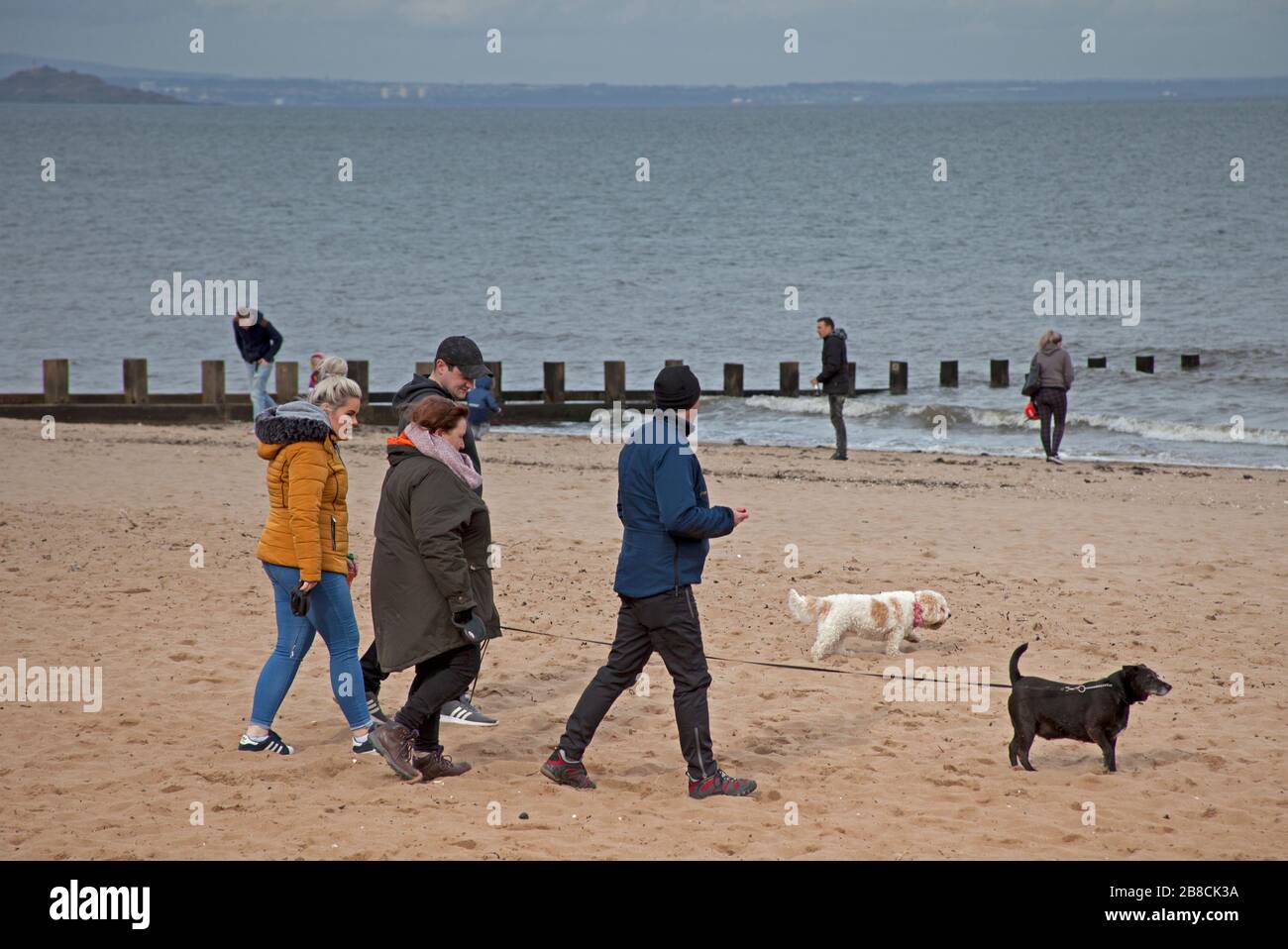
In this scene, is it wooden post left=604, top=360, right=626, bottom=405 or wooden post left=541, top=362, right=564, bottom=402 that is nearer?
wooden post left=541, top=362, right=564, bottom=402

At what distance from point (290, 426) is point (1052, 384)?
13.2m

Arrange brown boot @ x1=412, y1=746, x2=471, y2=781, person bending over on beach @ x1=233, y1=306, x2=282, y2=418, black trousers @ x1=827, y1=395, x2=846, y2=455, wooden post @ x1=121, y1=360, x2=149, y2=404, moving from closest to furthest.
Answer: brown boot @ x1=412, y1=746, x2=471, y2=781 → person bending over on beach @ x1=233, y1=306, x2=282, y2=418 → black trousers @ x1=827, y1=395, x2=846, y2=455 → wooden post @ x1=121, y1=360, x2=149, y2=404

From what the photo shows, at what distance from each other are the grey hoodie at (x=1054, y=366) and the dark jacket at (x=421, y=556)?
12.6m

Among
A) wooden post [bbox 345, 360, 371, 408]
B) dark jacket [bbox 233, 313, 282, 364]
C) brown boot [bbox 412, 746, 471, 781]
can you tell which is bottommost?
brown boot [bbox 412, 746, 471, 781]

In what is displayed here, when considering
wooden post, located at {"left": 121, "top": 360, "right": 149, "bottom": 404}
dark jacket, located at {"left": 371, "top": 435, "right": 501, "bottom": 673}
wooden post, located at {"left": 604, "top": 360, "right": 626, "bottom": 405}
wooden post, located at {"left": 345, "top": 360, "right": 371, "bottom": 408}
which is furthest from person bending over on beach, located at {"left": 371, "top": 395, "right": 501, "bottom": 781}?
wooden post, located at {"left": 604, "top": 360, "right": 626, "bottom": 405}

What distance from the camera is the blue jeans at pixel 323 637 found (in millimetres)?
6070

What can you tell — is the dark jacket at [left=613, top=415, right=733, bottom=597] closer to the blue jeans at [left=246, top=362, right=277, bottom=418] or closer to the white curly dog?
the white curly dog

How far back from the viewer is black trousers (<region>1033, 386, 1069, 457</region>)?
17594 mm

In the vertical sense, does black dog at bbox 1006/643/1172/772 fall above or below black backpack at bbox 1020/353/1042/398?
below

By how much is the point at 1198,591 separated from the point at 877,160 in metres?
104

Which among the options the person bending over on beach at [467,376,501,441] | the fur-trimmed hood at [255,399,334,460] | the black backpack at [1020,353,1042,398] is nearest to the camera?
the fur-trimmed hood at [255,399,334,460]

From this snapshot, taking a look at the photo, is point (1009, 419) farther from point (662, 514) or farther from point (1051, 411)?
point (662, 514)

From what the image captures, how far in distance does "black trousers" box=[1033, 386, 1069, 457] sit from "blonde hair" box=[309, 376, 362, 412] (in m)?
13.1

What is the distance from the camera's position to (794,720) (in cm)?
734
